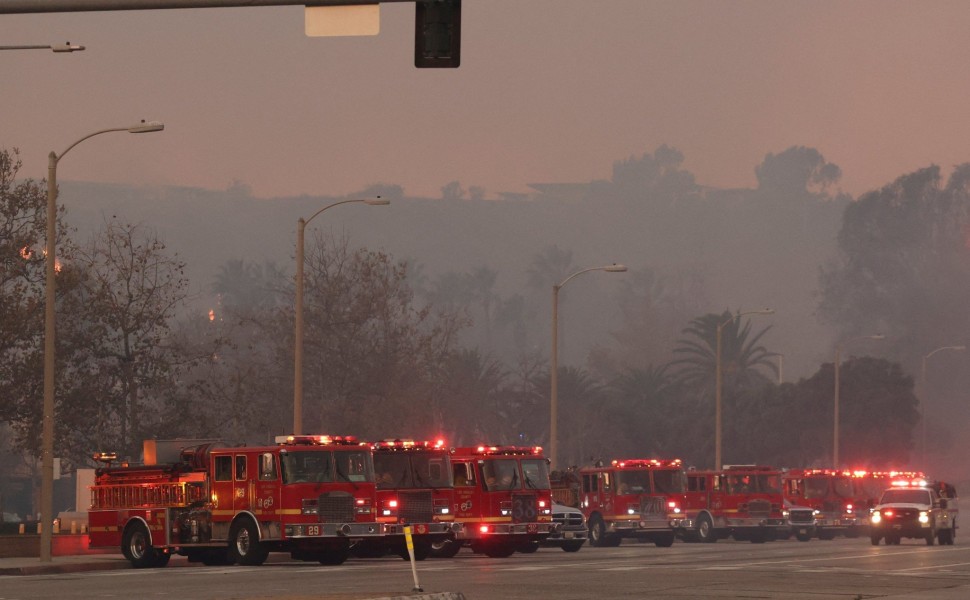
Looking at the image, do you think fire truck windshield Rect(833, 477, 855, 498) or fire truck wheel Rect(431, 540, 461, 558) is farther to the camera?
fire truck windshield Rect(833, 477, 855, 498)

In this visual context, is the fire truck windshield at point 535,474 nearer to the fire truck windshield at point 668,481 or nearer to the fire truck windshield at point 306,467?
the fire truck windshield at point 306,467

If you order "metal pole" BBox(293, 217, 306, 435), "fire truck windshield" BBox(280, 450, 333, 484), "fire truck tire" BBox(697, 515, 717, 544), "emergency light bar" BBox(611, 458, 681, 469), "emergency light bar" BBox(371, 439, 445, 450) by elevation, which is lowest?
"fire truck tire" BBox(697, 515, 717, 544)

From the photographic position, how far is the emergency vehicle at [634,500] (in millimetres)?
48719

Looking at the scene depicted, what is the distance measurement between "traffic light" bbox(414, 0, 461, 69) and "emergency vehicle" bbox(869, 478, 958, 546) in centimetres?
3443

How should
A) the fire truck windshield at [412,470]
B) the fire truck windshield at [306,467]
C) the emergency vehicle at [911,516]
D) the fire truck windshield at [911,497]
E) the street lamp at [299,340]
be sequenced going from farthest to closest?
the fire truck windshield at [911,497] → the emergency vehicle at [911,516] → the street lamp at [299,340] → the fire truck windshield at [412,470] → the fire truck windshield at [306,467]

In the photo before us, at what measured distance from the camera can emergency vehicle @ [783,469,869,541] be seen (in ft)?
187

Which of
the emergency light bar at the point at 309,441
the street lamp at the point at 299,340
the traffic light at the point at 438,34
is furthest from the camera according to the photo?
the street lamp at the point at 299,340

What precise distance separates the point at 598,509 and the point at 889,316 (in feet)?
474

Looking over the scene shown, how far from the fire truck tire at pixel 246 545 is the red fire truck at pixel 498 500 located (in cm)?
600

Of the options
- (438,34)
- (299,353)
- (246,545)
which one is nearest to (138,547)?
(246,545)

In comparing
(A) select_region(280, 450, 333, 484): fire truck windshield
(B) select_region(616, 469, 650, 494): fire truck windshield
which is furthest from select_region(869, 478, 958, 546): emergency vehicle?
(A) select_region(280, 450, 333, 484): fire truck windshield

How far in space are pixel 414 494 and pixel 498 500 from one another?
9.63 feet

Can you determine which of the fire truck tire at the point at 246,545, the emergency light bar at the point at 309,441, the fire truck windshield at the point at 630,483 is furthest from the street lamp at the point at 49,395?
the fire truck windshield at the point at 630,483

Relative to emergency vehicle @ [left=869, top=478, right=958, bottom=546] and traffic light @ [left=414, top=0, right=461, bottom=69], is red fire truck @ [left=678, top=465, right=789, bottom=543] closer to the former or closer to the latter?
emergency vehicle @ [left=869, top=478, right=958, bottom=546]
